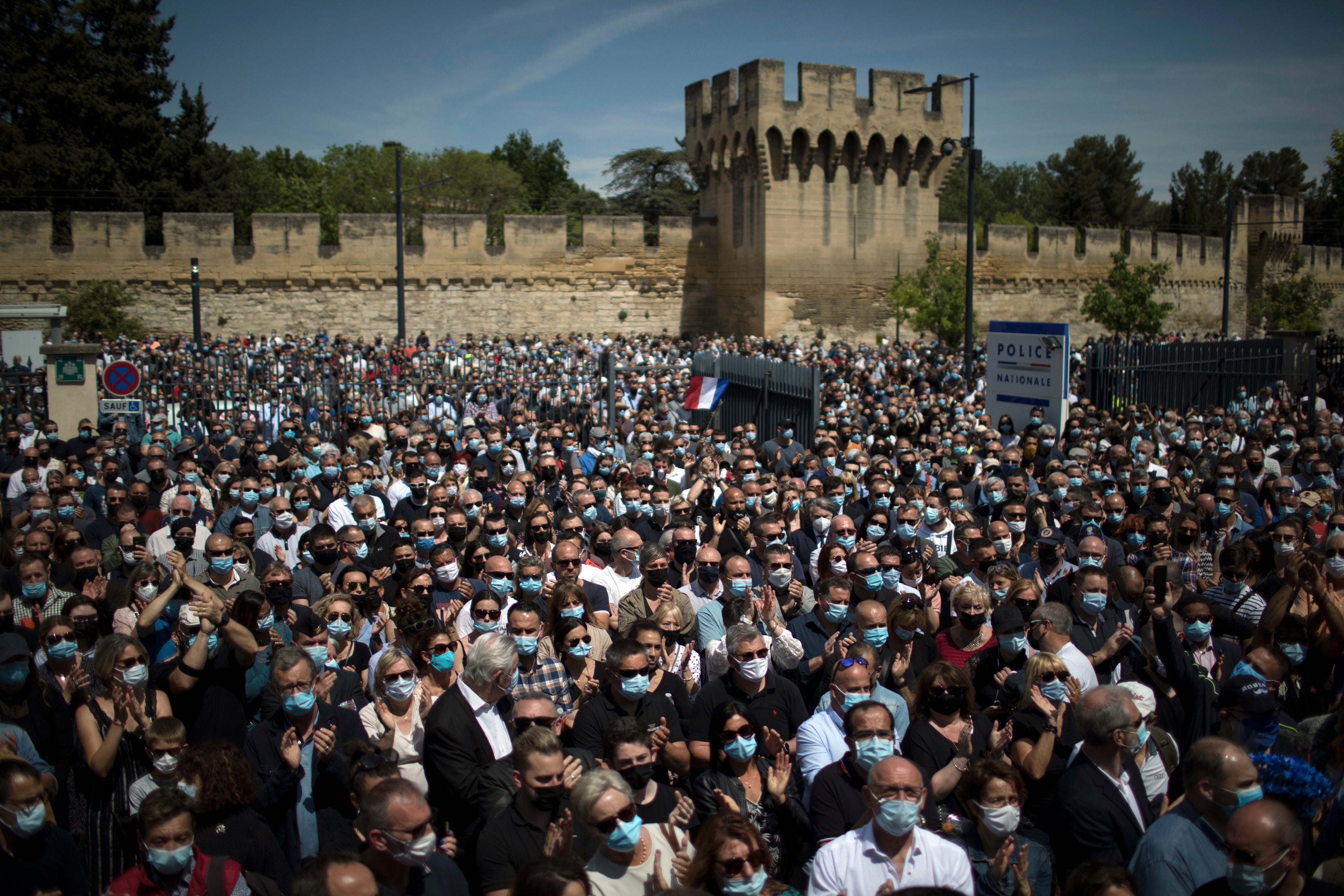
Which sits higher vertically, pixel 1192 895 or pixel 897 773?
pixel 897 773

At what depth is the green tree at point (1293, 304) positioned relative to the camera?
37.9 m

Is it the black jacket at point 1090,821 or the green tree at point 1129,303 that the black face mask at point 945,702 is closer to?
the black jacket at point 1090,821

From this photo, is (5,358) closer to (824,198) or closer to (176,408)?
(176,408)

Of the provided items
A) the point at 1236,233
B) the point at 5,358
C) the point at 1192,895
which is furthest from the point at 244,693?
the point at 1236,233

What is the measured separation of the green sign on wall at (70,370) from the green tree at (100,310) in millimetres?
14501

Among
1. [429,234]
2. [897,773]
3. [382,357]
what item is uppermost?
[429,234]

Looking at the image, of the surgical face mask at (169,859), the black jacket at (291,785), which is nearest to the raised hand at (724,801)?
the black jacket at (291,785)

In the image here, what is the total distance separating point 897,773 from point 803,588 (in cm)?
311

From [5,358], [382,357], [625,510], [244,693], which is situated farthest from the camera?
[5,358]

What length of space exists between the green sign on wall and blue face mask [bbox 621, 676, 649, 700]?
12.1 metres

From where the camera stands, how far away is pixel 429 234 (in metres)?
30.7

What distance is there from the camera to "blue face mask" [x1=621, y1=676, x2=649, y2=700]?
4.50 meters

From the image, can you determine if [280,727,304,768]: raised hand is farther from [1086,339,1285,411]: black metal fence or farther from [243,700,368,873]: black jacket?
[1086,339,1285,411]: black metal fence

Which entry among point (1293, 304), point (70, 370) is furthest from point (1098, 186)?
point (70, 370)
